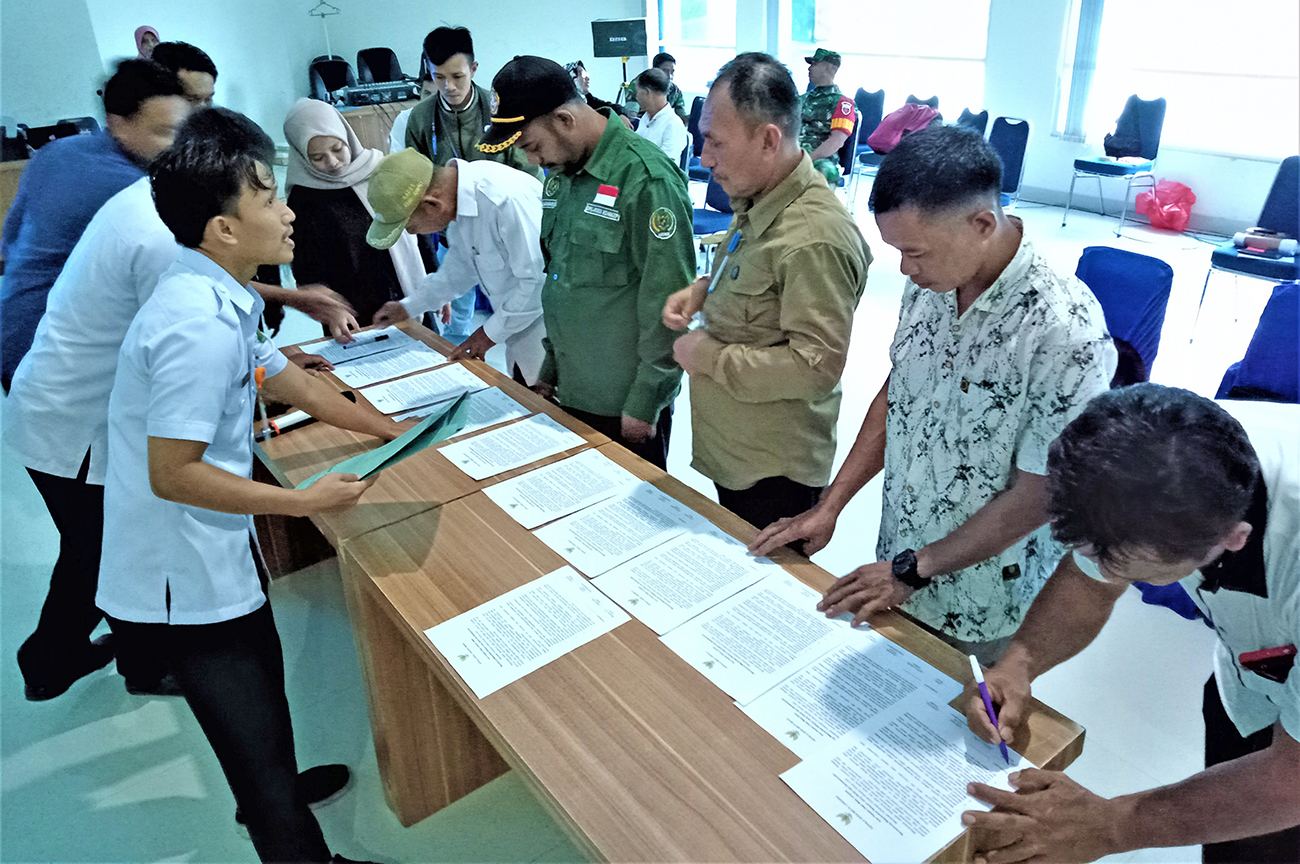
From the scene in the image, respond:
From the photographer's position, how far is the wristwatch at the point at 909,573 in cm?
126

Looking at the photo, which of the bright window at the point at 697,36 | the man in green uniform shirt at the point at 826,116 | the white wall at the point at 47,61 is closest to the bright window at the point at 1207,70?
the man in green uniform shirt at the point at 826,116

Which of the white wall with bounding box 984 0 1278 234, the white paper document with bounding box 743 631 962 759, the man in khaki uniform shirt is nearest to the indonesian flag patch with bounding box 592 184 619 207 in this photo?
the man in khaki uniform shirt

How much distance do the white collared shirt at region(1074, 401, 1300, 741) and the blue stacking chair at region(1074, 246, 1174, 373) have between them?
1.61m

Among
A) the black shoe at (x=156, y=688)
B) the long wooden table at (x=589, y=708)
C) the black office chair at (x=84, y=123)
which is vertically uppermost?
the black office chair at (x=84, y=123)

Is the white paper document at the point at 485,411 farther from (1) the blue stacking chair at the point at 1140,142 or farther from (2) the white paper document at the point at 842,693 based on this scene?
(1) the blue stacking chair at the point at 1140,142

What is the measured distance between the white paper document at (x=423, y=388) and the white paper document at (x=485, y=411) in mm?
35

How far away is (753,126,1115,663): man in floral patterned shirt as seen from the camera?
3.84ft

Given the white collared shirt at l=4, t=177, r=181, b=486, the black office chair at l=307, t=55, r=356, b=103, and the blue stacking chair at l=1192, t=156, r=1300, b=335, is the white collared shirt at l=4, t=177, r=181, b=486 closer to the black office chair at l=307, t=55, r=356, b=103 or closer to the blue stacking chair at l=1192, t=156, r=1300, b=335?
the blue stacking chair at l=1192, t=156, r=1300, b=335

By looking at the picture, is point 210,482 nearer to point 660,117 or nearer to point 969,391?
point 969,391

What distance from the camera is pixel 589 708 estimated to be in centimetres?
111

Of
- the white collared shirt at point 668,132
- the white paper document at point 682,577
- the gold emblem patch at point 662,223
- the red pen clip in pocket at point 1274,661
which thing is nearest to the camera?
the red pen clip in pocket at point 1274,661

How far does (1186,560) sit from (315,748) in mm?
2045

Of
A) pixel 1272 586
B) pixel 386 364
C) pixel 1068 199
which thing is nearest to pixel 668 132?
pixel 1068 199

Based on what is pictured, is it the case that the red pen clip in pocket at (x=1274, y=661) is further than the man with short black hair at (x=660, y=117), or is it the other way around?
the man with short black hair at (x=660, y=117)
